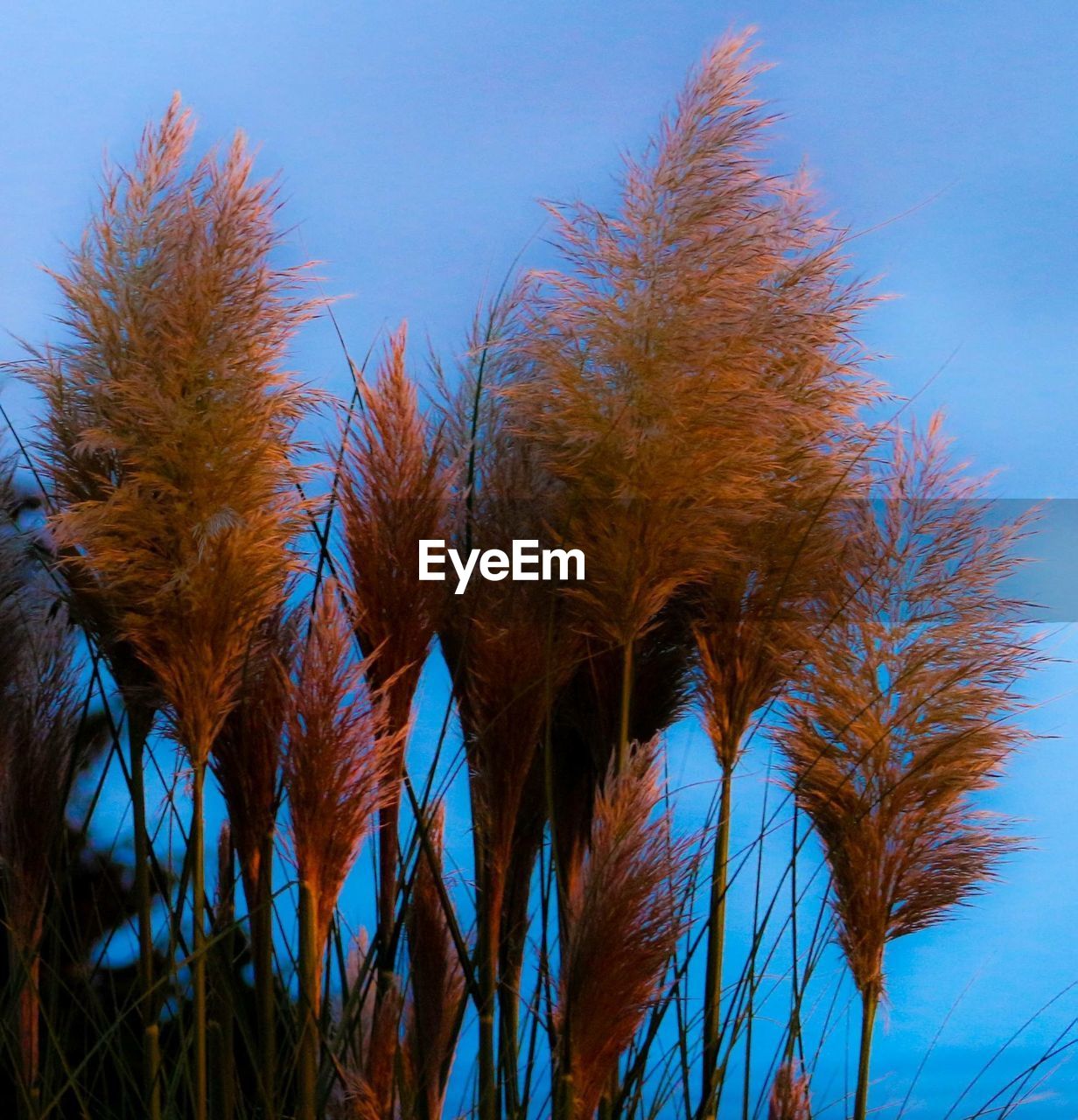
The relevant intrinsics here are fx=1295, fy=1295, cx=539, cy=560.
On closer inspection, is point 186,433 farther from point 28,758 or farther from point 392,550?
point 28,758

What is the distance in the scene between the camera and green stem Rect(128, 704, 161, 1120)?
1971mm

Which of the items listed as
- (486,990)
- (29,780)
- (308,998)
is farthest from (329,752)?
(29,780)

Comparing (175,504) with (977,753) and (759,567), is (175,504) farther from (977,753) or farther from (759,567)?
(977,753)

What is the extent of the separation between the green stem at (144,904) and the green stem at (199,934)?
8 centimetres

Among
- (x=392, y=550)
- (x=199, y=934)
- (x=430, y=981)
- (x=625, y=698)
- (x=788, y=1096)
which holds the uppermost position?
(x=392, y=550)

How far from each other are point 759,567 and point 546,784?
518 millimetres

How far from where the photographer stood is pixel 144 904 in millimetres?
2004

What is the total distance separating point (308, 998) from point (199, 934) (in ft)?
0.61

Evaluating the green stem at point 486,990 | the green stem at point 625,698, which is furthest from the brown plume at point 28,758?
the green stem at point 625,698

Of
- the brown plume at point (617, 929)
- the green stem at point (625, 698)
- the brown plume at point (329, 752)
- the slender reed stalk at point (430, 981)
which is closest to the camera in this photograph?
the brown plume at point (617, 929)

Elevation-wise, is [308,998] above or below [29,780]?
below

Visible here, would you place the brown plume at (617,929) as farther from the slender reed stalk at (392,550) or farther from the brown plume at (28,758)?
the brown plume at (28,758)

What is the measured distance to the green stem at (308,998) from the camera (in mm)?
1845

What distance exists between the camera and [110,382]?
1896mm
